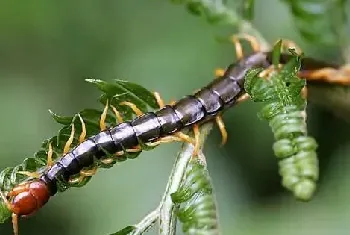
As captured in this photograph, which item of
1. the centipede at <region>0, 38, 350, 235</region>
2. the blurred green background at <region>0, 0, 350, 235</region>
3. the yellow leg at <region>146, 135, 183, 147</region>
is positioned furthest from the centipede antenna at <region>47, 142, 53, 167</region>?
the blurred green background at <region>0, 0, 350, 235</region>

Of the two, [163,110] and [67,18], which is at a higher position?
[67,18]

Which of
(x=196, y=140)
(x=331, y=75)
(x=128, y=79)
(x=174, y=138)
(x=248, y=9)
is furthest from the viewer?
(x=128, y=79)

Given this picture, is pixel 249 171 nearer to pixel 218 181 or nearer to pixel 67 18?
pixel 218 181

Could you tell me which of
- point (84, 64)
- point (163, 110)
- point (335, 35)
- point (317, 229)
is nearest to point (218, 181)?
point (317, 229)

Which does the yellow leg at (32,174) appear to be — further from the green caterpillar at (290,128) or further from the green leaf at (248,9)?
the green leaf at (248,9)

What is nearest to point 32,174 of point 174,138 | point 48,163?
point 48,163

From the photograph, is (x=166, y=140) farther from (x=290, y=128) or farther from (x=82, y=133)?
(x=290, y=128)
